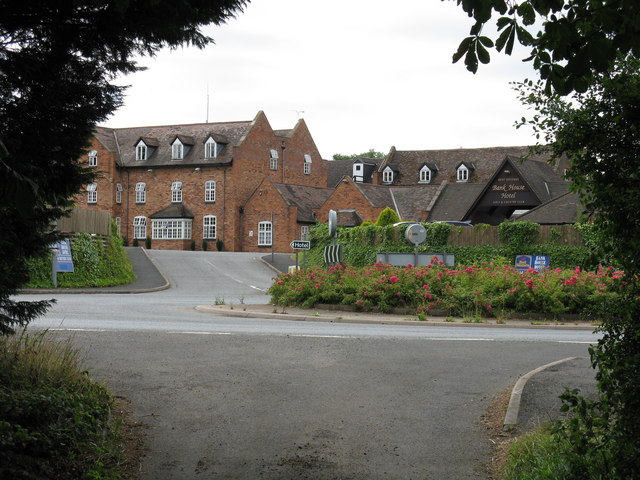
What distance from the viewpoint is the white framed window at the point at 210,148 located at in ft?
217

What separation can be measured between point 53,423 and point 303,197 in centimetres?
6042

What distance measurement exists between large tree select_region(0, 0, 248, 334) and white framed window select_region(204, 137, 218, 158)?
193 feet

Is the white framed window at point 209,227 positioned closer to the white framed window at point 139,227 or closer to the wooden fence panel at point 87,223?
the white framed window at point 139,227

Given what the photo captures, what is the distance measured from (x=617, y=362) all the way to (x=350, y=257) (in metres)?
32.6

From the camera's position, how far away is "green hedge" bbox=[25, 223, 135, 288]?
32250 mm

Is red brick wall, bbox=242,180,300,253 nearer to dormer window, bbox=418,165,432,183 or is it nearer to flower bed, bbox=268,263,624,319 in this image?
dormer window, bbox=418,165,432,183

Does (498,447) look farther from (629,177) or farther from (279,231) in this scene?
(279,231)

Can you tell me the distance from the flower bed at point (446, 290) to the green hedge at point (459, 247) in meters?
7.91

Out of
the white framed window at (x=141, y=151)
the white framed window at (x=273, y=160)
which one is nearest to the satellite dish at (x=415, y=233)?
the white framed window at (x=273, y=160)

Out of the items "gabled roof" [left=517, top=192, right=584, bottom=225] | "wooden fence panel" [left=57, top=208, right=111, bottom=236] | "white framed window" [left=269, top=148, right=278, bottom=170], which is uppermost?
"white framed window" [left=269, top=148, right=278, bottom=170]

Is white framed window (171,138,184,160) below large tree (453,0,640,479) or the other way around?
the other way around

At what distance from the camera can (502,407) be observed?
8.21 m

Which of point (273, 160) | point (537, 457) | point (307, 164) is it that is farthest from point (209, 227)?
point (537, 457)

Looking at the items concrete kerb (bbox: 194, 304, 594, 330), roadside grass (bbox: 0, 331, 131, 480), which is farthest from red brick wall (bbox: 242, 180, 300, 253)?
roadside grass (bbox: 0, 331, 131, 480)
